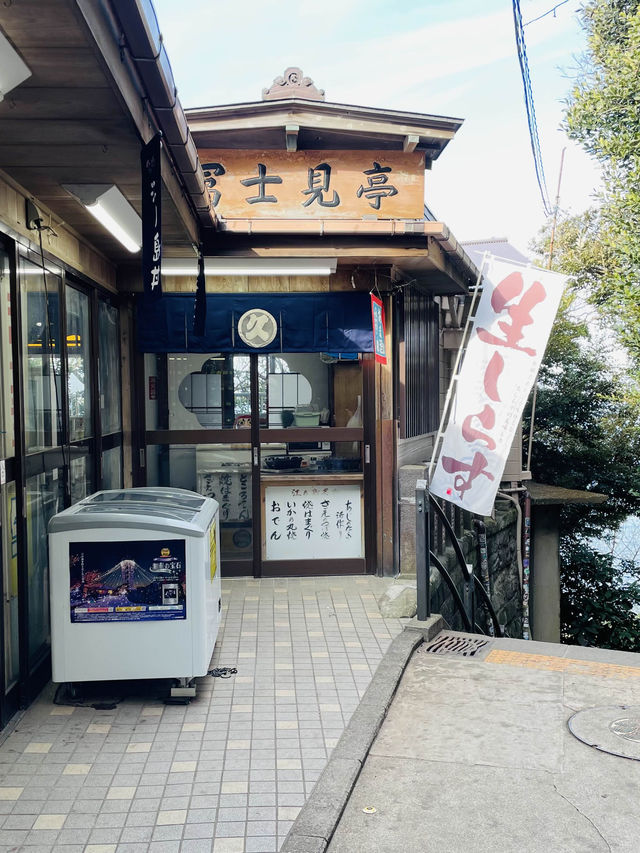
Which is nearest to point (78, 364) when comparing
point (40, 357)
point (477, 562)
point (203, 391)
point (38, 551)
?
point (40, 357)

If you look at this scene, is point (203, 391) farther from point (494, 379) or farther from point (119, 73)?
point (119, 73)

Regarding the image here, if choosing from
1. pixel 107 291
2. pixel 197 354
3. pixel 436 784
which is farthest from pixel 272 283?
pixel 436 784

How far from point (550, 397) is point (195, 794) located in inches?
563

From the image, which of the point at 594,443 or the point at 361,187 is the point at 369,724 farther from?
the point at 594,443

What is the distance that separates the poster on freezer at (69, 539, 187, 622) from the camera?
570 centimetres

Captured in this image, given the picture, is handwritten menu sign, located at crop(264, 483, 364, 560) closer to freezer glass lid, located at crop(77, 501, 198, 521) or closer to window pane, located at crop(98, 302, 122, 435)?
window pane, located at crop(98, 302, 122, 435)

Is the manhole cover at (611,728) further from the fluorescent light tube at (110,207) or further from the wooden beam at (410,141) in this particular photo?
the wooden beam at (410,141)

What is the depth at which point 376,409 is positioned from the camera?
967 centimetres

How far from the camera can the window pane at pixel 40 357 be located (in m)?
6.00

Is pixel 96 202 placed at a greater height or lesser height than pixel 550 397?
greater

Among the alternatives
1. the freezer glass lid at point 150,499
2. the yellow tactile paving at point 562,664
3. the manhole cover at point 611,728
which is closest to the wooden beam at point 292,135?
the freezer glass lid at point 150,499

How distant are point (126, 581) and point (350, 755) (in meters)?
2.11

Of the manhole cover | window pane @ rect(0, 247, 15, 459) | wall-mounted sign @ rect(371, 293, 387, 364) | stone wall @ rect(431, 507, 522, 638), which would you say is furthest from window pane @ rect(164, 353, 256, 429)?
the manhole cover

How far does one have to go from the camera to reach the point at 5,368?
18.4ft
